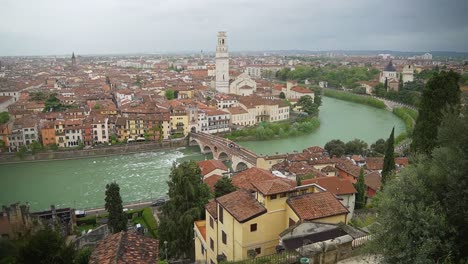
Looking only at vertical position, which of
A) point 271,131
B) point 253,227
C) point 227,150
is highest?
point 253,227

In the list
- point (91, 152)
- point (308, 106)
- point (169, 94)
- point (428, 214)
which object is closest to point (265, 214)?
point (428, 214)

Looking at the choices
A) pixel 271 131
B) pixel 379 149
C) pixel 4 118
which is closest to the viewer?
pixel 379 149

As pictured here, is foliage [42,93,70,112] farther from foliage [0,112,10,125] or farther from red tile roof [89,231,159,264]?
red tile roof [89,231,159,264]

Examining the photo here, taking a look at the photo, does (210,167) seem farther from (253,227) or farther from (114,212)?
(253,227)

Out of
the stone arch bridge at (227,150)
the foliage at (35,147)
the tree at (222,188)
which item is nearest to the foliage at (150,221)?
the tree at (222,188)

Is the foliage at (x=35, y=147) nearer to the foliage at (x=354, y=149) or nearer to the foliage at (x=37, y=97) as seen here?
the foliage at (x=37, y=97)

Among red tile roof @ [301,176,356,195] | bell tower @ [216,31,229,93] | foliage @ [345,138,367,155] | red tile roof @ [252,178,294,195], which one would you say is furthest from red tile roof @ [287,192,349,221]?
bell tower @ [216,31,229,93]

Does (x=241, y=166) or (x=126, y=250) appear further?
(x=241, y=166)
